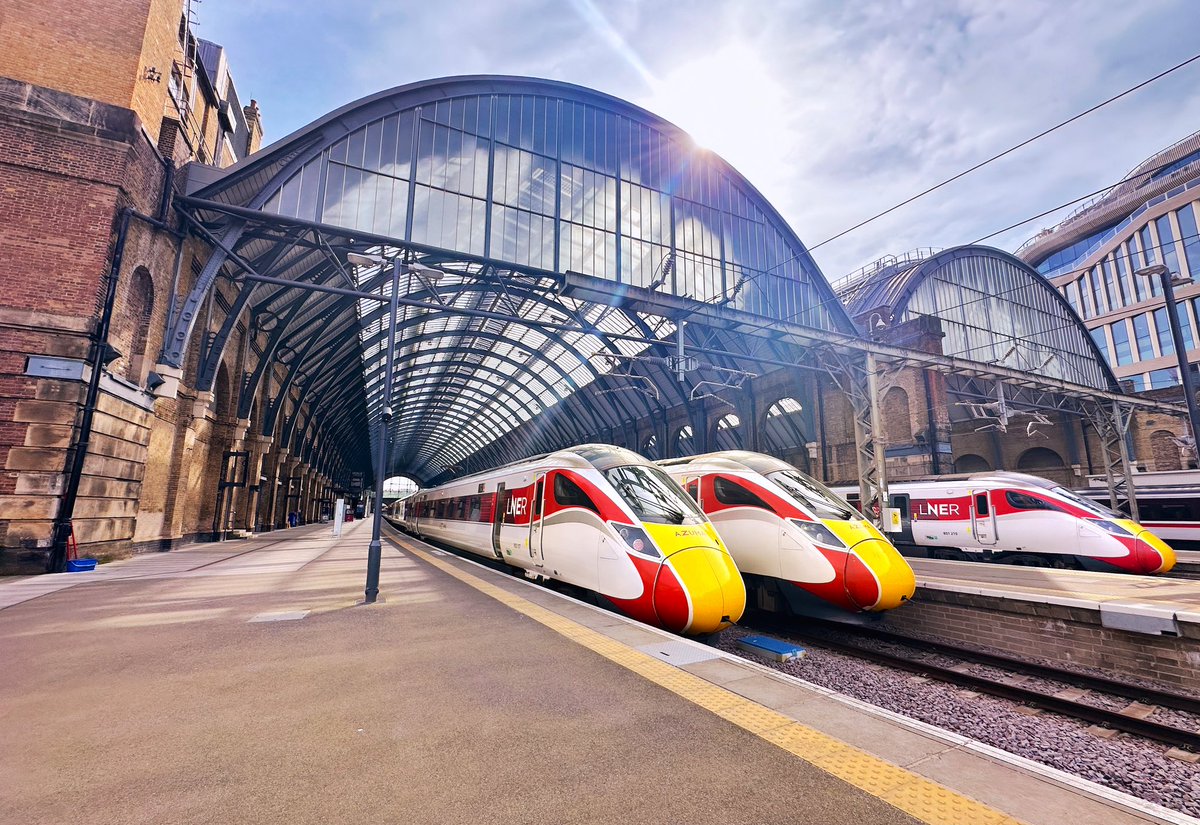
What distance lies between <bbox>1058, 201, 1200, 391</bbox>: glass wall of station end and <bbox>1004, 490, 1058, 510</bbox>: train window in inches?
1894

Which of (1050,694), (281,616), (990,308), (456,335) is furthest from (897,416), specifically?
(281,616)

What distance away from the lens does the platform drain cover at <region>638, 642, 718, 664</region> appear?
5098 mm

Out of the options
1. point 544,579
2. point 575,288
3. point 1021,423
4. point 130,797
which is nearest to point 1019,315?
point 1021,423

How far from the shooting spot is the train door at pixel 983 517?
51.6 ft

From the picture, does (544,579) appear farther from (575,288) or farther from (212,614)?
(575,288)

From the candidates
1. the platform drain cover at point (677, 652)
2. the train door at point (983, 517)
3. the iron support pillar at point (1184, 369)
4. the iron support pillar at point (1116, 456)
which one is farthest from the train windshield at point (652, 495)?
the iron support pillar at point (1116, 456)

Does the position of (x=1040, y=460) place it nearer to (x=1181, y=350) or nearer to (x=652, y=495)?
(x=1181, y=350)

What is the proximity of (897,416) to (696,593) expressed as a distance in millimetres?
23087

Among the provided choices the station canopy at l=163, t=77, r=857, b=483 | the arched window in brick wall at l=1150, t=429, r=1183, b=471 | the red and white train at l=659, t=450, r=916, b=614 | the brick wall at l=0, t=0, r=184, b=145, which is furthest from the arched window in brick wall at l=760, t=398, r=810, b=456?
the brick wall at l=0, t=0, r=184, b=145

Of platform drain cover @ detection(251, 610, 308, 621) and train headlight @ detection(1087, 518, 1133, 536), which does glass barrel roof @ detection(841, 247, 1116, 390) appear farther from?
platform drain cover @ detection(251, 610, 308, 621)

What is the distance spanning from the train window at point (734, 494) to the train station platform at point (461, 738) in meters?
4.97

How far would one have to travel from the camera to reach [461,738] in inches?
137

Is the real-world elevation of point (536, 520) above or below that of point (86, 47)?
below

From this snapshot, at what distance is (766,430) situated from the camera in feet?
99.8
